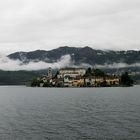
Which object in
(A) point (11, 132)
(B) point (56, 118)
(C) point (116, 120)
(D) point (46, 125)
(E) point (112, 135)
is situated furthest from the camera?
(B) point (56, 118)

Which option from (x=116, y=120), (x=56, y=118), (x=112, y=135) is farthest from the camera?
(x=56, y=118)

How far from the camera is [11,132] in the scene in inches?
2518

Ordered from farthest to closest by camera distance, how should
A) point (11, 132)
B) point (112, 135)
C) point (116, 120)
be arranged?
point (116, 120), point (11, 132), point (112, 135)

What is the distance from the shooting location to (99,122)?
7319 centimetres

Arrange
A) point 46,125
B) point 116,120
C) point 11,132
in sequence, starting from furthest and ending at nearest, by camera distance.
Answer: point 116,120 < point 46,125 < point 11,132

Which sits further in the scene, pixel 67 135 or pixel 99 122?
pixel 99 122

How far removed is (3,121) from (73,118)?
14.3 m

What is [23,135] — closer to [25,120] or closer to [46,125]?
[46,125]

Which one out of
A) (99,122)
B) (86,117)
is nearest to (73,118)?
(86,117)

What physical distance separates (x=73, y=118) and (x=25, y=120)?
32.5ft

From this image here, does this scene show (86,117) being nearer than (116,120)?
No

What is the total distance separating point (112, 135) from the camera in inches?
2339

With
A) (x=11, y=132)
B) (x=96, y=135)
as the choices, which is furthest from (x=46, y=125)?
(x=96, y=135)

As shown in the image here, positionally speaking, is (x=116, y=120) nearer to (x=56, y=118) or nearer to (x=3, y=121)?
(x=56, y=118)
